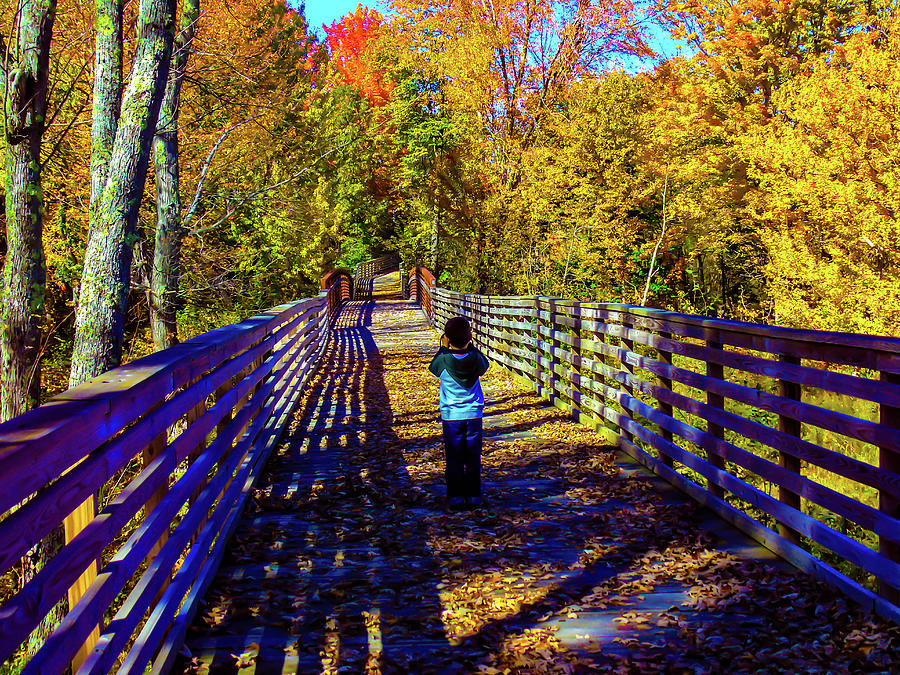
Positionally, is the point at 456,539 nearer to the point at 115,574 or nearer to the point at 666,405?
the point at 666,405

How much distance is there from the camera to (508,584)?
471 centimetres

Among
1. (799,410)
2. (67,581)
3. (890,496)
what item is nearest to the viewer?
(67,581)

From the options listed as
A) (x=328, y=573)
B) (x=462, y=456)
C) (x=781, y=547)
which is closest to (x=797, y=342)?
(x=781, y=547)

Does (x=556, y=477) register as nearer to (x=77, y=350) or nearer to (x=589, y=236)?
(x=77, y=350)

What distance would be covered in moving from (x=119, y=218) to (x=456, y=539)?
439 cm

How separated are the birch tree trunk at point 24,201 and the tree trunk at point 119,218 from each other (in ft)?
4.66

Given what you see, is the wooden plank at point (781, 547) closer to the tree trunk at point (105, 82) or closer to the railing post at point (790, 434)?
the railing post at point (790, 434)

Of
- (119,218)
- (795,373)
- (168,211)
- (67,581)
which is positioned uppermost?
(168,211)

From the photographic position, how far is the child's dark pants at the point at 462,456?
6.29 meters

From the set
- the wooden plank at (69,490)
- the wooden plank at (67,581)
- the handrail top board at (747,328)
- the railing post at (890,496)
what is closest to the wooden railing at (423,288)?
the handrail top board at (747,328)

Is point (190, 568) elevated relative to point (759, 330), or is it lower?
lower

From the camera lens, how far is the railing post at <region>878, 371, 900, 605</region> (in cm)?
386

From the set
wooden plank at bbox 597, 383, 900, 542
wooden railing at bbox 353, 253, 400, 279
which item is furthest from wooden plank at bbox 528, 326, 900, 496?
wooden railing at bbox 353, 253, 400, 279

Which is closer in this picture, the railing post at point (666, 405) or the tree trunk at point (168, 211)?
the railing post at point (666, 405)
